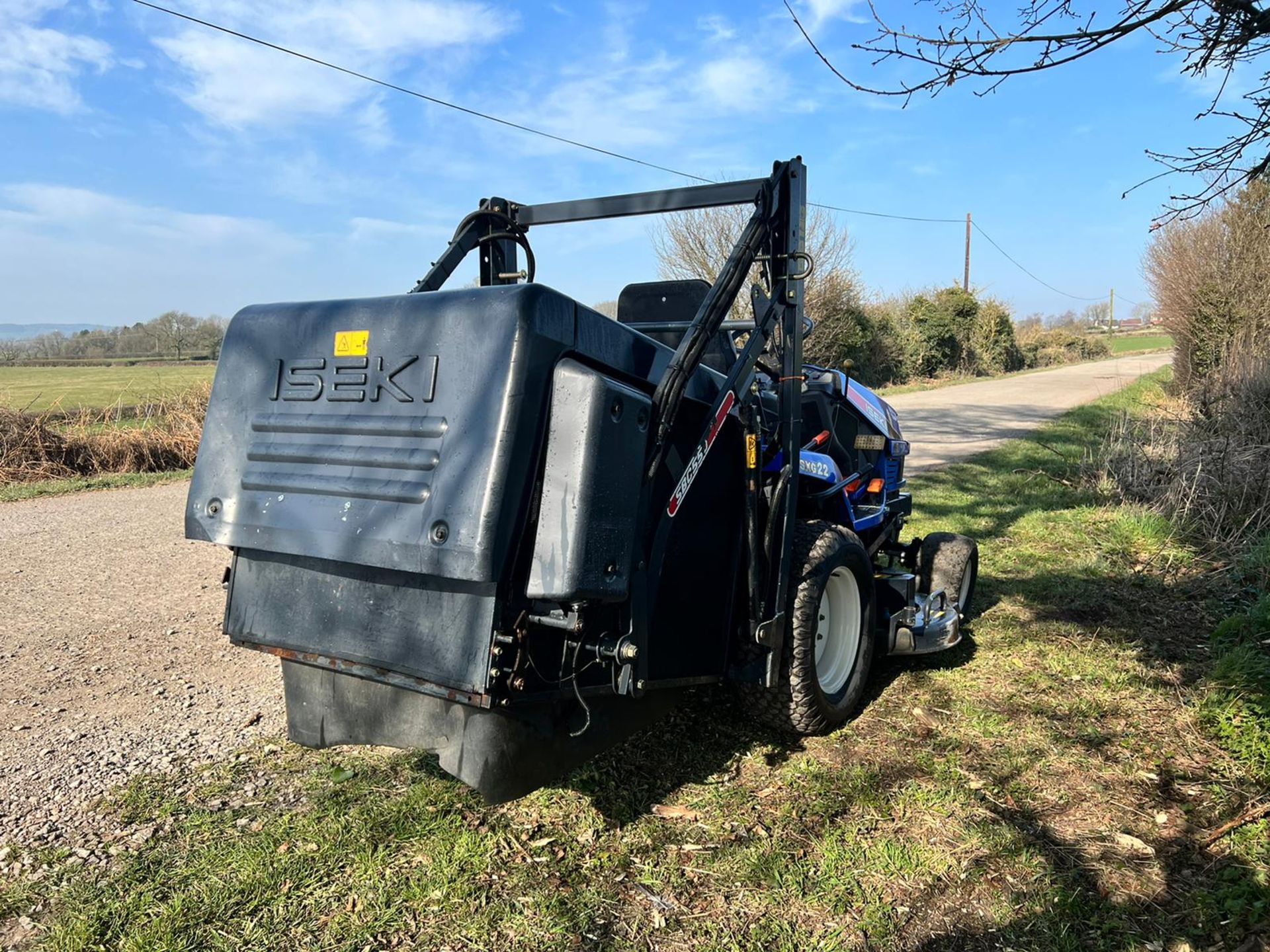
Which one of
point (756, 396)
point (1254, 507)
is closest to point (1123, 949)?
point (756, 396)

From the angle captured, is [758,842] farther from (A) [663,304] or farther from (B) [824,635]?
(A) [663,304]

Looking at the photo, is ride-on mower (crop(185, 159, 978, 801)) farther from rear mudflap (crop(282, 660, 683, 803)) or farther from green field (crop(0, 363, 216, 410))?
green field (crop(0, 363, 216, 410))

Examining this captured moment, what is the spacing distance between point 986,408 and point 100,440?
54.2 ft

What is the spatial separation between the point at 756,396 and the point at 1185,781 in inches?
86.7

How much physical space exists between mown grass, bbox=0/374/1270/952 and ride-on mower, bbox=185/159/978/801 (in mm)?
348

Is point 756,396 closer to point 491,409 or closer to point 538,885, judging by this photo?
point 491,409

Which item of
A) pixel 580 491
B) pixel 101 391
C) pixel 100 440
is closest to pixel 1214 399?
pixel 580 491

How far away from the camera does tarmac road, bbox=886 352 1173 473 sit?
43.2 feet

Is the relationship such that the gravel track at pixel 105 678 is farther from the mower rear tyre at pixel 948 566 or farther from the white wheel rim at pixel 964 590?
the white wheel rim at pixel 964 590

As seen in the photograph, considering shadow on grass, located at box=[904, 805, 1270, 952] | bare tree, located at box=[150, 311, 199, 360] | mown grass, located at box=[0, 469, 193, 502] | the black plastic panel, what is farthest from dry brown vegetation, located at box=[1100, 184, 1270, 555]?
bare tree, located at box=[150, 311, 199, 360]

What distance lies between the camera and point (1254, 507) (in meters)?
6.47

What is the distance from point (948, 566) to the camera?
5.00 m

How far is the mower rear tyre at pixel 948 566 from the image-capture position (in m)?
4.98

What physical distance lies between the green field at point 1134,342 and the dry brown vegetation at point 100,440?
52.5m
